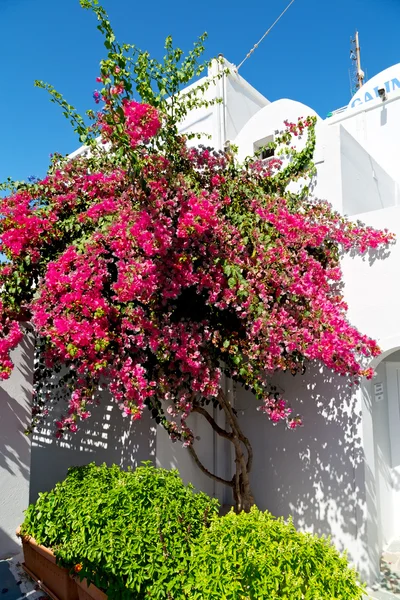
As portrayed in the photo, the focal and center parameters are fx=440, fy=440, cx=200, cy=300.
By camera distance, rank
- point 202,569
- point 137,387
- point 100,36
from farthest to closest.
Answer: point 137,387, point 100,36, point 202,569

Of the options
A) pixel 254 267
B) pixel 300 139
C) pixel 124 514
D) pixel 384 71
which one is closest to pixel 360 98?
pixel 384 71

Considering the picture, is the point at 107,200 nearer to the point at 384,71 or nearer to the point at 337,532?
the point at 337,532

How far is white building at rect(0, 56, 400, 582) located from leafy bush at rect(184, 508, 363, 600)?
2.63 meters

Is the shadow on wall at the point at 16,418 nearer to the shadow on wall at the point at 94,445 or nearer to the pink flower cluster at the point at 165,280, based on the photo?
the pink flower cluster at the point at 165,280

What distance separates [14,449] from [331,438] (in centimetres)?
429

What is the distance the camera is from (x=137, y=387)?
4.94 metres

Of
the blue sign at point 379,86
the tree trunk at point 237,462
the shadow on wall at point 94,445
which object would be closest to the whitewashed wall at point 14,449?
the shadow on wall at point 94,445

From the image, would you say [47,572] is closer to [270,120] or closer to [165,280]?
[165,280]

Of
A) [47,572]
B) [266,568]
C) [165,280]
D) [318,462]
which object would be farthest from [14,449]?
[318,462]

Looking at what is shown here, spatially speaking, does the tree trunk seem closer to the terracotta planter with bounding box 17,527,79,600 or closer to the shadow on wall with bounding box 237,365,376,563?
the shadow on wall with bounding box 237,365,376,563

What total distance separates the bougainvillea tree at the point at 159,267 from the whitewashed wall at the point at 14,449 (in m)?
0.33

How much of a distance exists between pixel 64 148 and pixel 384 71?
9346 millimetres

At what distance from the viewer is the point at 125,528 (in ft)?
13.3

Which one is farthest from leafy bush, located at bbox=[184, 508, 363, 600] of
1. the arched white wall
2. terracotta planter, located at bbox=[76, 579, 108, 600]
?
the arched white wall
